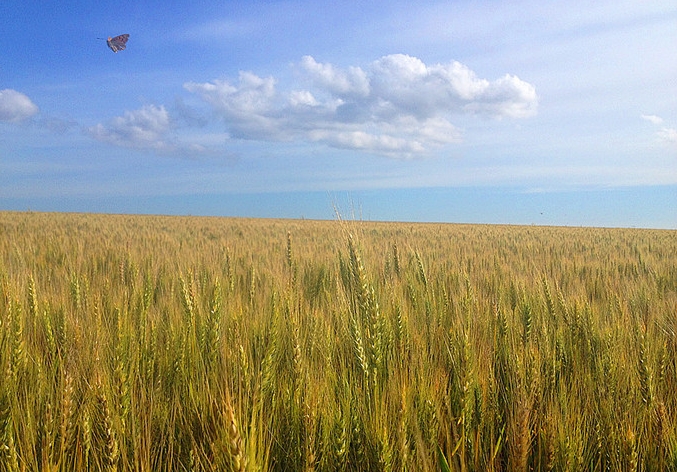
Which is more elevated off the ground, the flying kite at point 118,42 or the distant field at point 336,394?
the flying kite at point 118,42

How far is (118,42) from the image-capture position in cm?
1063

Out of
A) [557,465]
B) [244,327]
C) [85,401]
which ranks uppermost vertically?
[244,327]

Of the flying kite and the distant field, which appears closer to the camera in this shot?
the distant field

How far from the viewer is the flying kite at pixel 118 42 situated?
33.8 feet

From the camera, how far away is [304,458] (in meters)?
1.28

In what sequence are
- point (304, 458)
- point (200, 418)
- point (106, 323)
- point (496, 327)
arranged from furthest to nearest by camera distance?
point (106, 323), point (496, 327), point (200, 418), point (304, 458)

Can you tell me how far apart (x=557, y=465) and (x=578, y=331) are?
1217 mm

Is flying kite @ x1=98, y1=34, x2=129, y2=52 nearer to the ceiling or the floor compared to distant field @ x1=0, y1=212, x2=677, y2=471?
nearer to the ceiling

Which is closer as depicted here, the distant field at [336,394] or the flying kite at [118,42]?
the distant field at [336,394]

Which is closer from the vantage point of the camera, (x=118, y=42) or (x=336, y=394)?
(x=336, y=394)

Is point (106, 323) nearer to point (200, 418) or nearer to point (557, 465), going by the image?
point (200, 418)

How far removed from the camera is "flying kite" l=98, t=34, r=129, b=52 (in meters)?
10.3

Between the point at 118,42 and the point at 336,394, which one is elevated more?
the point at 118,42

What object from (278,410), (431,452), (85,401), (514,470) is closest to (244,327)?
(278,410)
